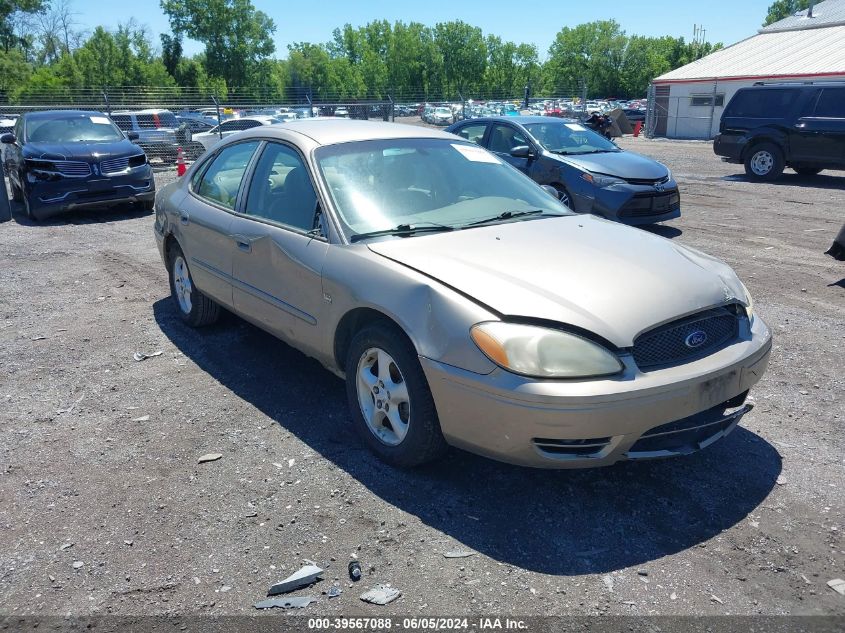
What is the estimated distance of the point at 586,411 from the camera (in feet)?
9.40

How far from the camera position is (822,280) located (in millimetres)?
7055

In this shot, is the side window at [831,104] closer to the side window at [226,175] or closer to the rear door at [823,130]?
the rear door at [823,130]

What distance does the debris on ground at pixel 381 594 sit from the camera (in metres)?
2.70

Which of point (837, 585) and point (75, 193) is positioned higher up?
point (75, 193)

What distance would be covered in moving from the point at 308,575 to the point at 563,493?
4.17 feet

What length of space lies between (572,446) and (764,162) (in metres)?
14.3

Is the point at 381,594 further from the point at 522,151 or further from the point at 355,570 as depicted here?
the point at 522,151

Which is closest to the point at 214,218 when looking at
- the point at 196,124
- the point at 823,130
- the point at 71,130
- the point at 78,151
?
the point at 78,151

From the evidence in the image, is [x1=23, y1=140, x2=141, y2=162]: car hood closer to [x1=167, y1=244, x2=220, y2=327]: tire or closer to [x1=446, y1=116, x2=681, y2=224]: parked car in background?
[x1=446, y1=116, x2=681, y2=224]: parked car in background

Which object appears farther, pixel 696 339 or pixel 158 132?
pixel 158 132

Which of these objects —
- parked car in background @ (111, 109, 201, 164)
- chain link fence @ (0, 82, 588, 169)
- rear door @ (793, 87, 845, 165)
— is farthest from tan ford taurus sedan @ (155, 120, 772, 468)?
parked car in background @ (111, 109, 201, 164)

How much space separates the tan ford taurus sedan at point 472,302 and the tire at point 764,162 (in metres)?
12.2

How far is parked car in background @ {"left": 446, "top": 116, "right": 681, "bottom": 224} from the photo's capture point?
9211mm

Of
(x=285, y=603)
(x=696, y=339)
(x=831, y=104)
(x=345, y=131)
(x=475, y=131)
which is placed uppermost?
(x=831, y=104)
